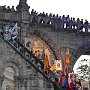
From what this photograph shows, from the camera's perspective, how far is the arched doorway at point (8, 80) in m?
35.4

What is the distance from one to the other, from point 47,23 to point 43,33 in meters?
1.09

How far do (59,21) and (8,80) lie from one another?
12.1 meters

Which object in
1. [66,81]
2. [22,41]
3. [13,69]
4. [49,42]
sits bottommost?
[66,81]

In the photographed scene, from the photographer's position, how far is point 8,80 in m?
35.5

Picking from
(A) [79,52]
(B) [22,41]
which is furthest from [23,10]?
(A) [79,52]

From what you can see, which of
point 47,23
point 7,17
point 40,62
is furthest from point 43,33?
point 40,62

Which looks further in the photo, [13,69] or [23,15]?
[23,15]

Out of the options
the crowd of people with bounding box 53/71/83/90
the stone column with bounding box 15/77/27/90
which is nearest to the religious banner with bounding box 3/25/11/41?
the stone column with bounding box 15/77/27/90

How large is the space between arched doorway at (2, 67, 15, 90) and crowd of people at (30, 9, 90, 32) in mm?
9015

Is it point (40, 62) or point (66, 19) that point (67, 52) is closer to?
point (66, 19)

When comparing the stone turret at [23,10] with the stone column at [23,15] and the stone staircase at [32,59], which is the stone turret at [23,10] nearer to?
the stone column at [23,15]

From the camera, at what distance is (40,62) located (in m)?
37.6

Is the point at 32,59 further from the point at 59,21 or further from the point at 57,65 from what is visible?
the point at 59,21

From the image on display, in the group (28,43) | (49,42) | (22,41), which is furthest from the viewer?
(49,42)
